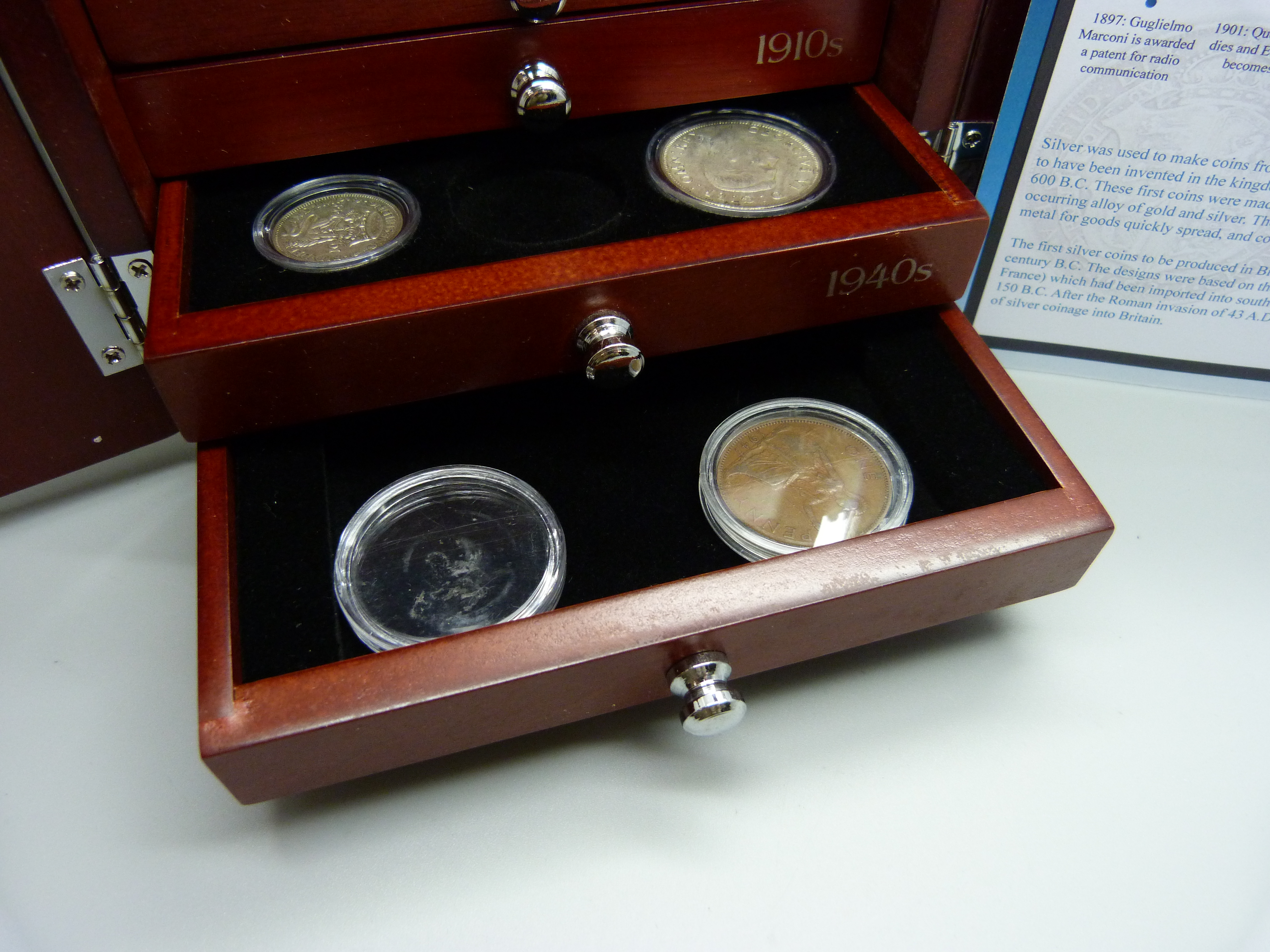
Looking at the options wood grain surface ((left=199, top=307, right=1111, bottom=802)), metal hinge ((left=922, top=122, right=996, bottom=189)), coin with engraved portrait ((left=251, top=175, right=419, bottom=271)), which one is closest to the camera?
wood grain surface ((left=199, top=307, right=1111, bottom=802))

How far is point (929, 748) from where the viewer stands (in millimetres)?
936

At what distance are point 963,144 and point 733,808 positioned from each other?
77cm

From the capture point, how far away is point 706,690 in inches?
31.9

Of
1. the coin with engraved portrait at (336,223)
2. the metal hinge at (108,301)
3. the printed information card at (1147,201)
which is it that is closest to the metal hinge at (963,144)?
the printed information card at (1147,201)

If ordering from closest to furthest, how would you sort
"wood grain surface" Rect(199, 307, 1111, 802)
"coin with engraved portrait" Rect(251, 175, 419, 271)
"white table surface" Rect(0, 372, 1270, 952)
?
1. "wood grain surface" Rect(199, 307, 1111, 802)
2. "white table surface" Rect(0, 372, 1270, 952)
3. "coin with engraved portrait" Rect(251, 175, 419, 271)

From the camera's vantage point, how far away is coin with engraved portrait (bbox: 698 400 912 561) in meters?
0.97

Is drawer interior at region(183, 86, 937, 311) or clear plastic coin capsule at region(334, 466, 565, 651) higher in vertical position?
drawer interior at region(183, 86, 937, 311)

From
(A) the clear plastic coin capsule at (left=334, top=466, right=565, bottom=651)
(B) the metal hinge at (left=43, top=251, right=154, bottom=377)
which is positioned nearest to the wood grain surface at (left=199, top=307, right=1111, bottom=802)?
(A) the clear plastic coin capsule at (left=334, top=466, right=565, bottom=651)

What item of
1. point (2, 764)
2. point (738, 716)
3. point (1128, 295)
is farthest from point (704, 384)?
point (2, 764)

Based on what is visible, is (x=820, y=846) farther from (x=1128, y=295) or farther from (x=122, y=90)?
(x=122, y=90)

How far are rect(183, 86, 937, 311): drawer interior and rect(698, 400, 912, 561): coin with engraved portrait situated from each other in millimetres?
219

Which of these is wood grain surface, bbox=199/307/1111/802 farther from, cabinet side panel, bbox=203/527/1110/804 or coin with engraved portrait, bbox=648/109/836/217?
coin with engraved portrait, bbox=648/109/836/217

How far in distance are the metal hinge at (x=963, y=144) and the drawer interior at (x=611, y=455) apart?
0.66 ft

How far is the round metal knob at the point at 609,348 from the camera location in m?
0.90
